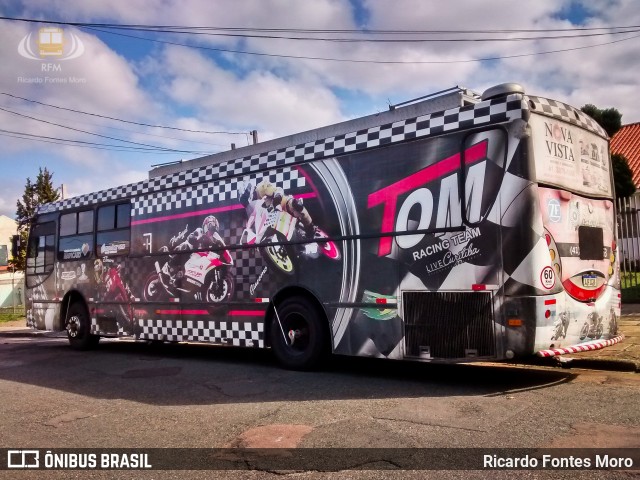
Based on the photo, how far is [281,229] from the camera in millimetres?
8062

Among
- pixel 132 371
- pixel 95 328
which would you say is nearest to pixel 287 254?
pixel 132 371

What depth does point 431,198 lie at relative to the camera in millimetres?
6496

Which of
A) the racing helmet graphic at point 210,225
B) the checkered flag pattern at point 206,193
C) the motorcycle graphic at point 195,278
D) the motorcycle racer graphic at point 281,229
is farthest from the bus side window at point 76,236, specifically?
the motorcycle racer graphic at point 281,229

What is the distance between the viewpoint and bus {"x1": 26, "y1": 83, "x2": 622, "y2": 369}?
594 cm

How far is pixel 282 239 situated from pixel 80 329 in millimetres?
5800

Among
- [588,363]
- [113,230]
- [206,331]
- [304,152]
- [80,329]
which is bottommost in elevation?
[588,363]

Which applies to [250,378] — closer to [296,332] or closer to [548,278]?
[296,332]

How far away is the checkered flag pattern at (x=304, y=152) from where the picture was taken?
6.14 metres

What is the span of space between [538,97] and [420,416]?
143 inches

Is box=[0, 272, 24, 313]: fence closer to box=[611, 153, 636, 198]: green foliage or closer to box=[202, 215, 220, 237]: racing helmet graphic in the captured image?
box=[202, 215, 220, 237]: racing helmet graphic

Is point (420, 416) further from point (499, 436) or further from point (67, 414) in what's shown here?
point (67, 414)

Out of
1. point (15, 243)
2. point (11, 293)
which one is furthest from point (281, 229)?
point (11, 293)

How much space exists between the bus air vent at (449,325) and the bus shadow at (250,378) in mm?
450

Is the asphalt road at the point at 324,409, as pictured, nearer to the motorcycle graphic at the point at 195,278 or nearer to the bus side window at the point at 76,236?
the motorcycle graphic at the point at 195,278
